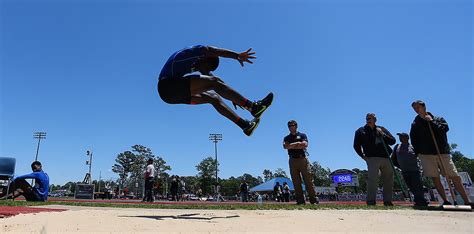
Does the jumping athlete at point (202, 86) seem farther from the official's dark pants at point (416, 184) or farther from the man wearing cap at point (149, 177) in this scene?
the man wearing cap at point (149, 177)

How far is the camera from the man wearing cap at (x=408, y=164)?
269 inches

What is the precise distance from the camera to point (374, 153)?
6906 millimetres

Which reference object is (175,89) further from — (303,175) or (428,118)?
(428,118)

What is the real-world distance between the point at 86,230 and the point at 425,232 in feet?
8.26

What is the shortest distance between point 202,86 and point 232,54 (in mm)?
864

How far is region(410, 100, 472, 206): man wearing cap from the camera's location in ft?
18.5

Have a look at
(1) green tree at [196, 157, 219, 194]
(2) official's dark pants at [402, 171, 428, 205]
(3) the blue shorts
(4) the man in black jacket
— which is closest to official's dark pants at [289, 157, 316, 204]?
(4) the man in black jacket

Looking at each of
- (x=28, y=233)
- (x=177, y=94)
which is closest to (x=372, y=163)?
(x=177, y=94)

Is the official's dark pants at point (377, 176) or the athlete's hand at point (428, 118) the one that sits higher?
the athlete's hand at point (428, 118)

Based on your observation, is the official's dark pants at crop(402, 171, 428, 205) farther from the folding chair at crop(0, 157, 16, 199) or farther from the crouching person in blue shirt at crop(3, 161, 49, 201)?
the folding chair at crop(0, 157, 16, 199)

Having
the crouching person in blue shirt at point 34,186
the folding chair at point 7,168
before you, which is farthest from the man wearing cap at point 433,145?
the folding chair at point 7,168

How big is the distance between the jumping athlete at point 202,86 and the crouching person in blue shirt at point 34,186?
614 centimetres

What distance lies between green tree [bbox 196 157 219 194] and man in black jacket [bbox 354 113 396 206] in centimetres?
8585

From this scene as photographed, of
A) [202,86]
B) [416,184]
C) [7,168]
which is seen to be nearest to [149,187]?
[7,168]
